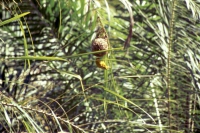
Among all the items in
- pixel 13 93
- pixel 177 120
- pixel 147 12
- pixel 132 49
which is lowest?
pixel 177 120

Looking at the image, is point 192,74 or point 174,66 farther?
point 174,66

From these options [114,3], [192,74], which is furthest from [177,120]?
[114,3]

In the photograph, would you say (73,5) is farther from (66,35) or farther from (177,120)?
(177,120)

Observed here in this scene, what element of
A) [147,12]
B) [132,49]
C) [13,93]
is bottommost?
[13,93]

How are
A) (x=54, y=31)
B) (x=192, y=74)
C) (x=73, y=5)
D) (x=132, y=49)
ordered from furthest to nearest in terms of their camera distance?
(x=54, y=31) < (x=132, y=49) < (x=73, y=5) < (x=192, y=74)

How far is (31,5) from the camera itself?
2072mm

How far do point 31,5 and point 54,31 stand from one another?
0.15 m

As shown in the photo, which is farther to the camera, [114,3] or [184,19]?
[114,3]

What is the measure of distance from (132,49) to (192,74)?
1.10 feet

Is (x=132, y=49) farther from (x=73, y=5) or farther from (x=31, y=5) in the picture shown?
(x=31, y=5)

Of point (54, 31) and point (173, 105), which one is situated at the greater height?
point (54, 31)

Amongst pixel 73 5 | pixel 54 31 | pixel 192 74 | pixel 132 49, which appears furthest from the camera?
pixel 54 31

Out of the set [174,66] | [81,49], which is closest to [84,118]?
[81,49]

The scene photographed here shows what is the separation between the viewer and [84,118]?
2.08 m
